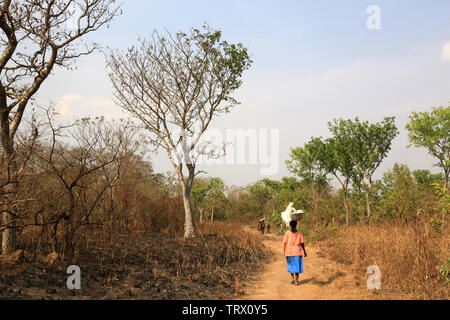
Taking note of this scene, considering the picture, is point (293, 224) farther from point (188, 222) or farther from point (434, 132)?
point (434, 132)

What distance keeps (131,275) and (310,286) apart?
4.39m

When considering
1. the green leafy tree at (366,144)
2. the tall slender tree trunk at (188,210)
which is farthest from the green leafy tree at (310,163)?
the tall slender tree trunk at (188,210)

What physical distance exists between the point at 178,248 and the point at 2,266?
19.1 ft

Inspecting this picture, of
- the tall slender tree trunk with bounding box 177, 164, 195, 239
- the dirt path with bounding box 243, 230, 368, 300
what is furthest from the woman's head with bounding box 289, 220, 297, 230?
the tall slender tree trunk with bounding box 177, 164, 195, 239

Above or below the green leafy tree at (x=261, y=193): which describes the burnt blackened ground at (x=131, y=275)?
below

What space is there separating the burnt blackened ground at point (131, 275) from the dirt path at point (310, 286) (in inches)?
Result: 17.9

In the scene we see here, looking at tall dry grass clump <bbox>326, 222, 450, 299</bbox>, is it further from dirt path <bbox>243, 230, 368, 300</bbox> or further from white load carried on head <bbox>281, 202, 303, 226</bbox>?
white load carried on head <bbox>281, 202, 303, 226</bbox>

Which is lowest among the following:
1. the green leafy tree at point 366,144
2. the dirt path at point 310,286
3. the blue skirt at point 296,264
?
the dirt path at point 310,286

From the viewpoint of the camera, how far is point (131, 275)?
24.0 ft

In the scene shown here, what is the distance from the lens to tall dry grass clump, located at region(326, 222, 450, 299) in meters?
6.27

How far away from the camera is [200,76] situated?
15.1 metres

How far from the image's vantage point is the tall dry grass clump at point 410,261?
6.27 m

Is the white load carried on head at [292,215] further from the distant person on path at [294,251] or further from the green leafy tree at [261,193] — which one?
the green leafy tree at [261,193]
